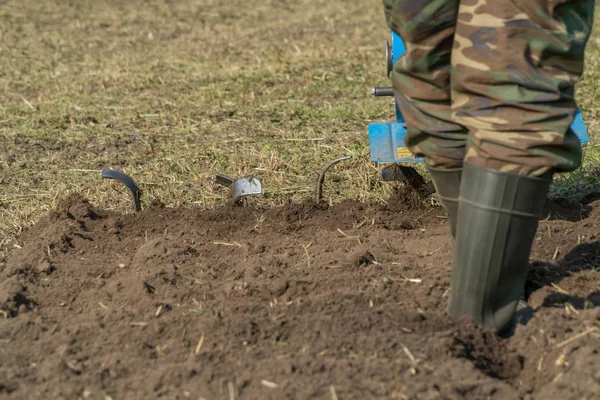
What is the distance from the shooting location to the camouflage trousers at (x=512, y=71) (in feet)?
6.91

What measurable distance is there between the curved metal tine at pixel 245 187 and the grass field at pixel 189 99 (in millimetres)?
248

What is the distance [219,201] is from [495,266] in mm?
1785

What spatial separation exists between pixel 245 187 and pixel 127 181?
49cm

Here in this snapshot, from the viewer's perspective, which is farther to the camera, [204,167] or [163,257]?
[204,167]

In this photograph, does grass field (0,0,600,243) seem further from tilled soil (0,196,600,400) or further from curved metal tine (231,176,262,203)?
tilled soil (0,196,600,400)

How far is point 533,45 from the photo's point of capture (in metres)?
2.11

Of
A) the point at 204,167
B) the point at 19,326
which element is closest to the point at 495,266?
the point at 19,326

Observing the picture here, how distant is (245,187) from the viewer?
11.6 feet

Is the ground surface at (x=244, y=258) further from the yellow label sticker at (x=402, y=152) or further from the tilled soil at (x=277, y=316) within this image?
the yellow label sticker at (x=402, y=152)

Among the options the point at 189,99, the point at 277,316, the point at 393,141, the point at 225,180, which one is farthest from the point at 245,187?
the point at 189,99

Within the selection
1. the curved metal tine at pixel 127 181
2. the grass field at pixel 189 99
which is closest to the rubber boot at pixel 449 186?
the grass field at pixel 189 99

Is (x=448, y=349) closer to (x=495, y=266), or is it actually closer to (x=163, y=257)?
(x=495, y=266)

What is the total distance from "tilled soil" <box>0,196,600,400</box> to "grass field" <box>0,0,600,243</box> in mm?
555

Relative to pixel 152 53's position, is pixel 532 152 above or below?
above
